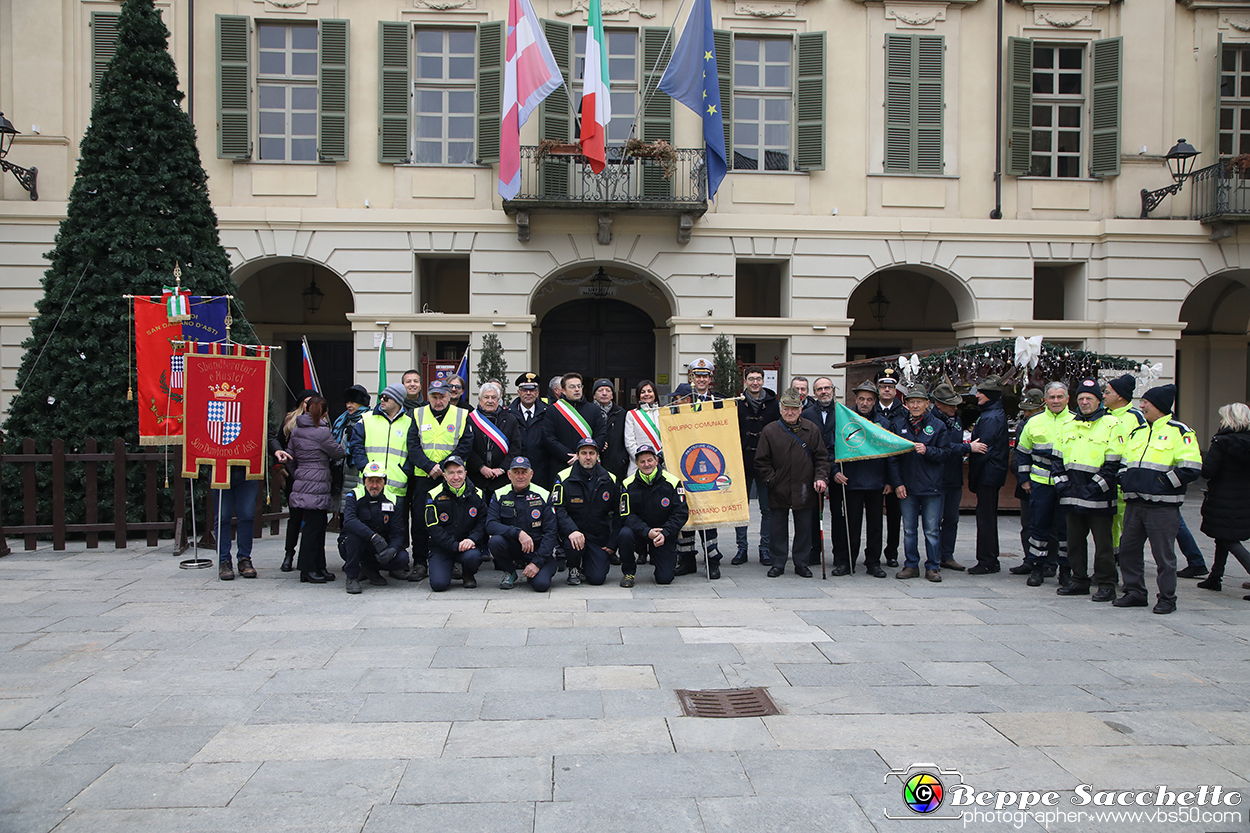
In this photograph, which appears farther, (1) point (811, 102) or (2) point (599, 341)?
(2) point (599, 341)

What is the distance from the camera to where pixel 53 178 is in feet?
53.4

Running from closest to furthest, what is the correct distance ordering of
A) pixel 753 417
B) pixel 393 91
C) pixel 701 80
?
1. pixel 753 417
2. pixel 701 80
3. pixel 393 91

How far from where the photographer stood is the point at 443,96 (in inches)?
675

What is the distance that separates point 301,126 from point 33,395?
8781mm

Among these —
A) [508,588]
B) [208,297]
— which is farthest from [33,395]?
[508,588]

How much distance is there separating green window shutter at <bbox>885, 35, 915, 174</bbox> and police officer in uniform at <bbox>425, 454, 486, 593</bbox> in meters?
12.9

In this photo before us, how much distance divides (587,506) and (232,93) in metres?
13.0

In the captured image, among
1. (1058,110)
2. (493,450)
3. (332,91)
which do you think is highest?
(1058,110)

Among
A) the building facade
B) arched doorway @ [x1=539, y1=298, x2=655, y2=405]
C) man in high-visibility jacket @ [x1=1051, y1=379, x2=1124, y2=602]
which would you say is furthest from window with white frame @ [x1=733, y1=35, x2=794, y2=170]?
man in high-visibility jacket @ [x1=1051, y1=379, x2=1124, y2=602]

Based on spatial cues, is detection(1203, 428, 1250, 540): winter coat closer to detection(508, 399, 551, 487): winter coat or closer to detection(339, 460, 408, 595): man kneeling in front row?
detection(508, 399, 551, 487): winter coat

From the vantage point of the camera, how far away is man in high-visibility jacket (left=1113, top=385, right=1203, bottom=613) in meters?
7.12

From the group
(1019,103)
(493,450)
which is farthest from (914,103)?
(493,450)

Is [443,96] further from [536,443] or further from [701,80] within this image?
[536,443]

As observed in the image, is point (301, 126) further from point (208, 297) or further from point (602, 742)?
point (602, 742)
